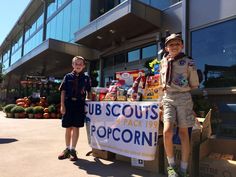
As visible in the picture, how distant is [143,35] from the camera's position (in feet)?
38.2

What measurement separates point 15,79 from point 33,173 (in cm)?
3302

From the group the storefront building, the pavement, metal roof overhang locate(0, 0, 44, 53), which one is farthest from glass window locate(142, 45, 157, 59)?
metal roof overhang locate(0, 0, 44, 53)

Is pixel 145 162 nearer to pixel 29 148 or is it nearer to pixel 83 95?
pixel 83 95

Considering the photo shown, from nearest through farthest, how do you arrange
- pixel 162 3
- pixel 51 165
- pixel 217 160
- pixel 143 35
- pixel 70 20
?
Answer: pixel 217 160 → pixel 51 165 → pixel 162 3 → pixel 143 35 → pixel 70 20

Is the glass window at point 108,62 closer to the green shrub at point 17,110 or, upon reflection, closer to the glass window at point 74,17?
the glass window at point 74,17

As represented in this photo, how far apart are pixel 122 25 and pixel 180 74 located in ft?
25.8

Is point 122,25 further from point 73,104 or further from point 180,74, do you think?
point 180,74

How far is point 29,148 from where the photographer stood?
570 cm

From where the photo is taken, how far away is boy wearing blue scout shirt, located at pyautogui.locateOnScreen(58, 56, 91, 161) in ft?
15.7

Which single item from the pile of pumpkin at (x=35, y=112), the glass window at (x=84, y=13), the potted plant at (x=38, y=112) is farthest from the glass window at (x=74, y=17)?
the potted plant at (x=38, y=112)

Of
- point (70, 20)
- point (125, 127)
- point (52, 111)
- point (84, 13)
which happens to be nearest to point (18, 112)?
point (52, 111)

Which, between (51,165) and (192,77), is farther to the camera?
(51,165)

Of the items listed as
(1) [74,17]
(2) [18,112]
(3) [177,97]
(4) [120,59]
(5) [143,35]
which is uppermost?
(1) [74,17]

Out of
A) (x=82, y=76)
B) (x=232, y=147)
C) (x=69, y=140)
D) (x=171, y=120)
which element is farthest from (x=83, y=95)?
(x=232, y=147)
